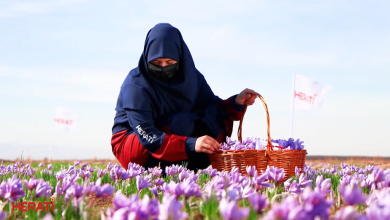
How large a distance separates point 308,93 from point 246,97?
23.6 ft

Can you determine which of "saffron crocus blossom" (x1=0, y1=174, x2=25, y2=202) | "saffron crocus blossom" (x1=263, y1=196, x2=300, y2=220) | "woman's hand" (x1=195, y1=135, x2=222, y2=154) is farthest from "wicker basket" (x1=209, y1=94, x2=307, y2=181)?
"saffron crocus blossom" (x1=263, y1=196, x2=300, y2=220)

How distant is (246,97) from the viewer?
509 cm

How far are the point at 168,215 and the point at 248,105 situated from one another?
3725 mm

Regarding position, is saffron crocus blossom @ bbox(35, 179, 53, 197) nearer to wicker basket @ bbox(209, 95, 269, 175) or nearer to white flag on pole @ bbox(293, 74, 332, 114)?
wicker basket @ bbox(209, 95, 269, 175)

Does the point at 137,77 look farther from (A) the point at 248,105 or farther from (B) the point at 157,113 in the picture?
(A) the point at 248,105

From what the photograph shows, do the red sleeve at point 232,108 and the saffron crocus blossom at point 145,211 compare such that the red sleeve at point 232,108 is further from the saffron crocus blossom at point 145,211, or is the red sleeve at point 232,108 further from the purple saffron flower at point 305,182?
the saffron crocus blossom at point 145,211

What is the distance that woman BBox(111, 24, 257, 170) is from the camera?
15.0 feet

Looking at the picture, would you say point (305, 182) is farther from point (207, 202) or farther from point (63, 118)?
point (63, 118)

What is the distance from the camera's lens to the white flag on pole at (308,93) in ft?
38.3

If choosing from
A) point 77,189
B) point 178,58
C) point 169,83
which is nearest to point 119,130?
point 169,83

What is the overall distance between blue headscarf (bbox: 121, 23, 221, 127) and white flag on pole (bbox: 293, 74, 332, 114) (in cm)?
697

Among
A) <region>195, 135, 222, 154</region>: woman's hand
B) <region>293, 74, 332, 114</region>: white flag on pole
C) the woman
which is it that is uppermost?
<region>293, 74, 332, 114</region>: white flag on pole

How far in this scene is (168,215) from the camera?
1550mm

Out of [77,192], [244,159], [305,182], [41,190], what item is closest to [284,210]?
[77,192]
